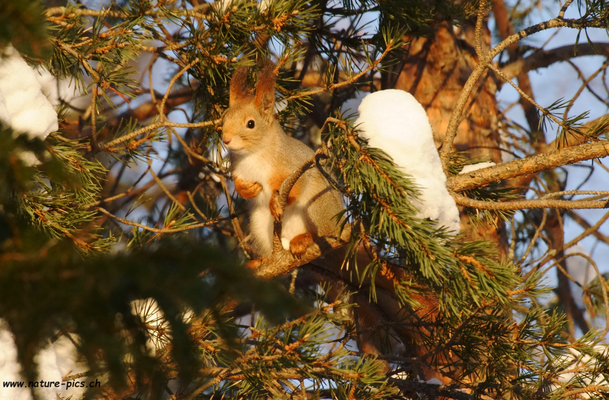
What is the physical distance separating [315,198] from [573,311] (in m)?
2.52

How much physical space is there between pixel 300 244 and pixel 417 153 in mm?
887

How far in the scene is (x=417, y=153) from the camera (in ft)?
5.03

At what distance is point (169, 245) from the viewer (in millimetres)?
780

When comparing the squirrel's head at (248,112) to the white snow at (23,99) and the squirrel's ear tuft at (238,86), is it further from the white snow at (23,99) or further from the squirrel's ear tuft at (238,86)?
the white snow at (23,99)

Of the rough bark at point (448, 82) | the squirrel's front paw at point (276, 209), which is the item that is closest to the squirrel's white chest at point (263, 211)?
the squirrel's front paw at point (276, 209)

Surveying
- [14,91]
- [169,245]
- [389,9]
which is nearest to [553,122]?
[389,9]

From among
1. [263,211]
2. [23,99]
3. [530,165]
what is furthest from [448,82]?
[23,99]

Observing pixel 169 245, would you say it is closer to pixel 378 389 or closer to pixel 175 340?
pixel 175 340

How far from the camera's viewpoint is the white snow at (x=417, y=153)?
4.97ft

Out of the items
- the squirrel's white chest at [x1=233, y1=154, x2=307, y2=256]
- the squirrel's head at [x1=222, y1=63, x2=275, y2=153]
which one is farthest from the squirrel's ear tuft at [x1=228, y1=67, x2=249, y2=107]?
the squirrel's white chest at [x1=233, y1=154, x2=307, y2=256]

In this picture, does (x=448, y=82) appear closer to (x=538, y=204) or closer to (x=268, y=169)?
(x=268, y=169)

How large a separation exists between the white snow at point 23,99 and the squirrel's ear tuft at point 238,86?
0.88 m

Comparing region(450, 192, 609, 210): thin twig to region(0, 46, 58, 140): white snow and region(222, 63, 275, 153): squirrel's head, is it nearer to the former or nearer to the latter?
region(222, 63, 275, 153): squirrel's head

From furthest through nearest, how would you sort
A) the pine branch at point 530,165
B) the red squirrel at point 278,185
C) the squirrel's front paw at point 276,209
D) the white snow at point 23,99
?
the red squirrel at point 278,185, the squirrel's front paw at point 276,209, the white snow at point 23,99, the pine branch at point 530,165
